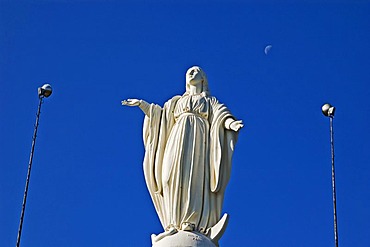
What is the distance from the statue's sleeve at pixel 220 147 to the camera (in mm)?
16844

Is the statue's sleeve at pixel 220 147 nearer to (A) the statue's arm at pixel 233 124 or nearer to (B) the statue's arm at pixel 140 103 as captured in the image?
(A) the statue's arm at pixel 233 124

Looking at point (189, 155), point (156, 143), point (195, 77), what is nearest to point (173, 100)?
point (195, 77)

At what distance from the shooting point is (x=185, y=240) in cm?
1578

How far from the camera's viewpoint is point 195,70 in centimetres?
1812

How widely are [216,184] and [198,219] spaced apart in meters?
0.85

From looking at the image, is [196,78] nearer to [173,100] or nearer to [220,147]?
[173,100]

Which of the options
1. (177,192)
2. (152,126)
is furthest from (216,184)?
(152,126)

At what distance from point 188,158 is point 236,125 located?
125 cm

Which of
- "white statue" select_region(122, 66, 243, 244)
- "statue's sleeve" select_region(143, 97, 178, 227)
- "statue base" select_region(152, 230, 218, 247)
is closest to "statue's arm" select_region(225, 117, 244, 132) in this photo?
"white statue" select_region(122, 66, 243, 244)

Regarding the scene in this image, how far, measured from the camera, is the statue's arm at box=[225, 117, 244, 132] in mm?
16875

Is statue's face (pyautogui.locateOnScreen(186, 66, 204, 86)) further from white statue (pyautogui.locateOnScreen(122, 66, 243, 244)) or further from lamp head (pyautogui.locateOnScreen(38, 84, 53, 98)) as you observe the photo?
lamp head (pyautogui.locateOnScreen(38, 84, 53, 98))

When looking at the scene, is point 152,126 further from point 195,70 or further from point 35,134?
point 35,134

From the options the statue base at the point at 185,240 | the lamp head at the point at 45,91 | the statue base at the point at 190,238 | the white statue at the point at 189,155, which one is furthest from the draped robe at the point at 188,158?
the lamp head at the point at 45,91

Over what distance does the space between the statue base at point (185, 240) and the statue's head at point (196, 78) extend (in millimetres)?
3560
